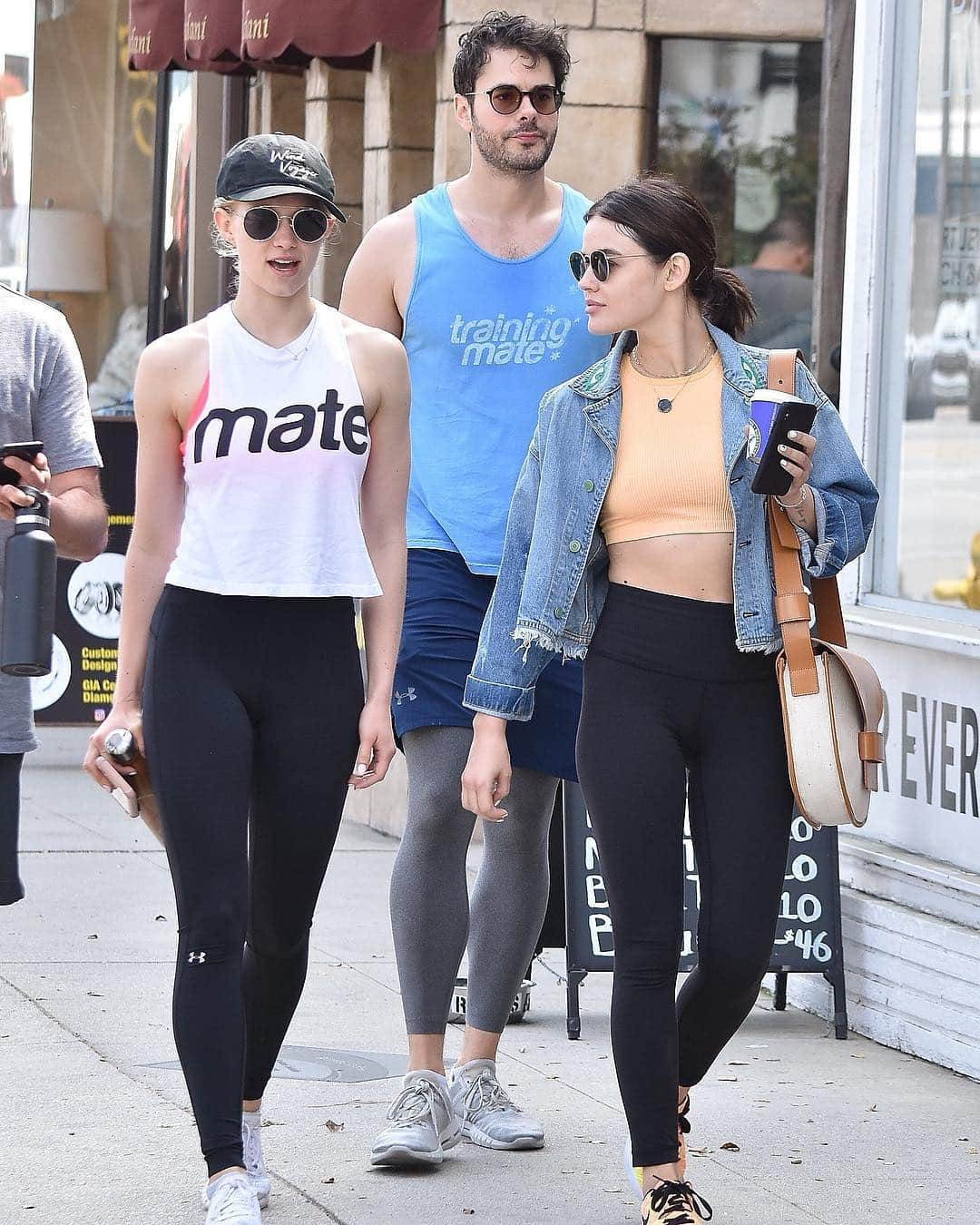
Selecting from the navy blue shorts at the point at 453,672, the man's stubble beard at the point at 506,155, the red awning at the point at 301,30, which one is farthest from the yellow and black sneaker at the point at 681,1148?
the red awning at the point at 301,30

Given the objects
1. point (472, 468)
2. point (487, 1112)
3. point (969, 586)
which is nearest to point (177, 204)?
point (969, 586)

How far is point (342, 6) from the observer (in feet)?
27.2

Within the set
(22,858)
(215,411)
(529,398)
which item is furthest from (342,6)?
(215,411)

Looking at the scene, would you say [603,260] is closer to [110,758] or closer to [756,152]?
[110,758]

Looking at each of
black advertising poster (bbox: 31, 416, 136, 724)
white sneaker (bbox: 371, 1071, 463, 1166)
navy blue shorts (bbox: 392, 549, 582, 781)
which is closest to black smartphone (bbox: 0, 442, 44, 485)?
navy blue shorts (bbox: 392, 549, 582, 781)

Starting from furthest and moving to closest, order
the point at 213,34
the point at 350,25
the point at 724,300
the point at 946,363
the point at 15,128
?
the point at 15,128
the point at 213,34
the point at 350,25
the point at 946,363
the point at 724,300

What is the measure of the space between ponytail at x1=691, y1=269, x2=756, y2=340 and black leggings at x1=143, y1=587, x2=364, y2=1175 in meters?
0.91

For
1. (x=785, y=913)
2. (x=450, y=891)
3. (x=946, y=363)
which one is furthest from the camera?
(x=946, y=363)

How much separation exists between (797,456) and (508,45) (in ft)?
4.42

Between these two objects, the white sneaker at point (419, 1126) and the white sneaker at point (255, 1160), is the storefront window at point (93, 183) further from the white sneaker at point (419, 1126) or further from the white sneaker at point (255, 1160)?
the white sneaker at point (255, 1160)

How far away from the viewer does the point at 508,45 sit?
186 inches

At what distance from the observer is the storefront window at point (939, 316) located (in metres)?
6.34

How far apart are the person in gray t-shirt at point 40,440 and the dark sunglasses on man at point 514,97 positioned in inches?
41.1

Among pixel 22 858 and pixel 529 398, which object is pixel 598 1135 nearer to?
pixel 529 398
